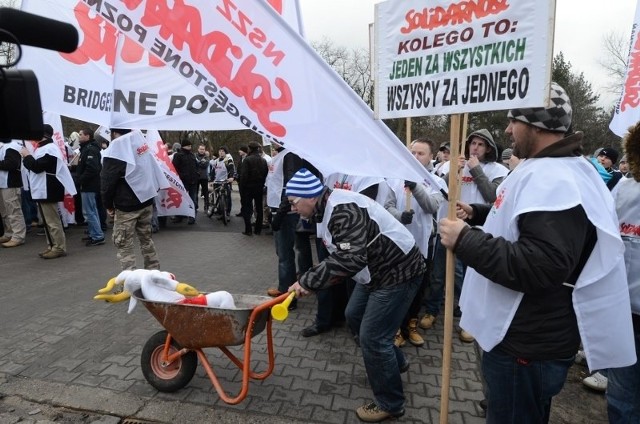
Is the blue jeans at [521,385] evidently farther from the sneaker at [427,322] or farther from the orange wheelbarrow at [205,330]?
the sneaker at [427,322]

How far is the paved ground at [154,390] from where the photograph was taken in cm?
305

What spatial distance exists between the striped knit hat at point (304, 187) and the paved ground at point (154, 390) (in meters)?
1.53

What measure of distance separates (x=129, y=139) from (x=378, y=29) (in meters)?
4.03

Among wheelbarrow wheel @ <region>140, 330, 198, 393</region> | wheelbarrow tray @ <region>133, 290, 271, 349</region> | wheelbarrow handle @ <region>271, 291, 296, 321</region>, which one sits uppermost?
wheelbarrow handle @ <region>271, 291, 296, 321</region>

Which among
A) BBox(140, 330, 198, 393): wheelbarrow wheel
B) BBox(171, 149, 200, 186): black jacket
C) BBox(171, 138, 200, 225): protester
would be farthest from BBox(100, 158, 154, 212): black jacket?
BBox(171, 149, 200, 186): black jacket

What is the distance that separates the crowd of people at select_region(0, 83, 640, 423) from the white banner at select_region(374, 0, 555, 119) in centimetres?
15

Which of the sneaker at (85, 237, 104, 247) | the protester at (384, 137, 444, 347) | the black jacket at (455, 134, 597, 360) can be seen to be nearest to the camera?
the black jacket at (455, 134, 597, 360)

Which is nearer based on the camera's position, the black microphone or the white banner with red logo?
the black microphone

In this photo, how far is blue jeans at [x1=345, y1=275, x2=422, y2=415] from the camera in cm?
283

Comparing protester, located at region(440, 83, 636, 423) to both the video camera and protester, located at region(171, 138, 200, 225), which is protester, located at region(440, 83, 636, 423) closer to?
the video camera

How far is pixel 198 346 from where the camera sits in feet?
9.86

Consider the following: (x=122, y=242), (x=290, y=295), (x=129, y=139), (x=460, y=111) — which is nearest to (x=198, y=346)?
(x=290, y=295)

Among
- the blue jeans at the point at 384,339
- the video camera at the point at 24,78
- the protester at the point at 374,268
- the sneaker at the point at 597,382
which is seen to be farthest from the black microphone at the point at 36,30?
the sneaker at the point at 597,382

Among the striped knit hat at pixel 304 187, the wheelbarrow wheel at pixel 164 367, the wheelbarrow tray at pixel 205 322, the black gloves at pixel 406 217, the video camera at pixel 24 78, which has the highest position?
the video camera at pixel 24 78
